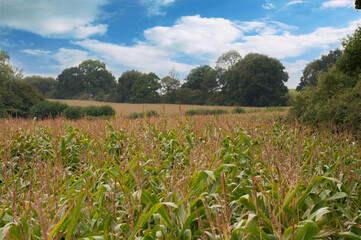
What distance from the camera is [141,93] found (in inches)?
1919

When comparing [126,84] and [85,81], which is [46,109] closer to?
[126,84]

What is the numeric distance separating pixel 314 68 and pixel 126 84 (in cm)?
3731

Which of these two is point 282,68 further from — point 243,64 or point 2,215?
point 2,215

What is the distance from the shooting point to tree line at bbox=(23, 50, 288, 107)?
43719 millimetres

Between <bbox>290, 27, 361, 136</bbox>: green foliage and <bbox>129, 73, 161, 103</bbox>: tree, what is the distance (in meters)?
37.9

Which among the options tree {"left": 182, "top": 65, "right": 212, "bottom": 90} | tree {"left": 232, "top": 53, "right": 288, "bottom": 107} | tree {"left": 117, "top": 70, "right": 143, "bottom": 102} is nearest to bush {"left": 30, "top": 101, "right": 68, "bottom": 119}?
tree {"left": 117, "top": 70, "right": 143, "bottom": 102}

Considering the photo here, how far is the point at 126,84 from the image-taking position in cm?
5378

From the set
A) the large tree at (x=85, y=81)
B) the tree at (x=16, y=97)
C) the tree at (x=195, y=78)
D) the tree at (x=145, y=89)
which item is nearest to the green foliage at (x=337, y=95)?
the tree at (x=16, y=97)

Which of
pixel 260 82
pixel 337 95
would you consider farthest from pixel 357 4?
pixel 260 82

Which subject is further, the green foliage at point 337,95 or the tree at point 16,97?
the tree at point 16,97

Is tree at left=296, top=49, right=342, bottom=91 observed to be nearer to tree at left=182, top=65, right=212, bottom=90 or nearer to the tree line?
the tree line

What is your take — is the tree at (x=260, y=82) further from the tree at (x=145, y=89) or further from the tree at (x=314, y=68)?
the tree at (x=145, y=89)

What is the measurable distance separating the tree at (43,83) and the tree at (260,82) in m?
41.9

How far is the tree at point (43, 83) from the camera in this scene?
59.3 meters
